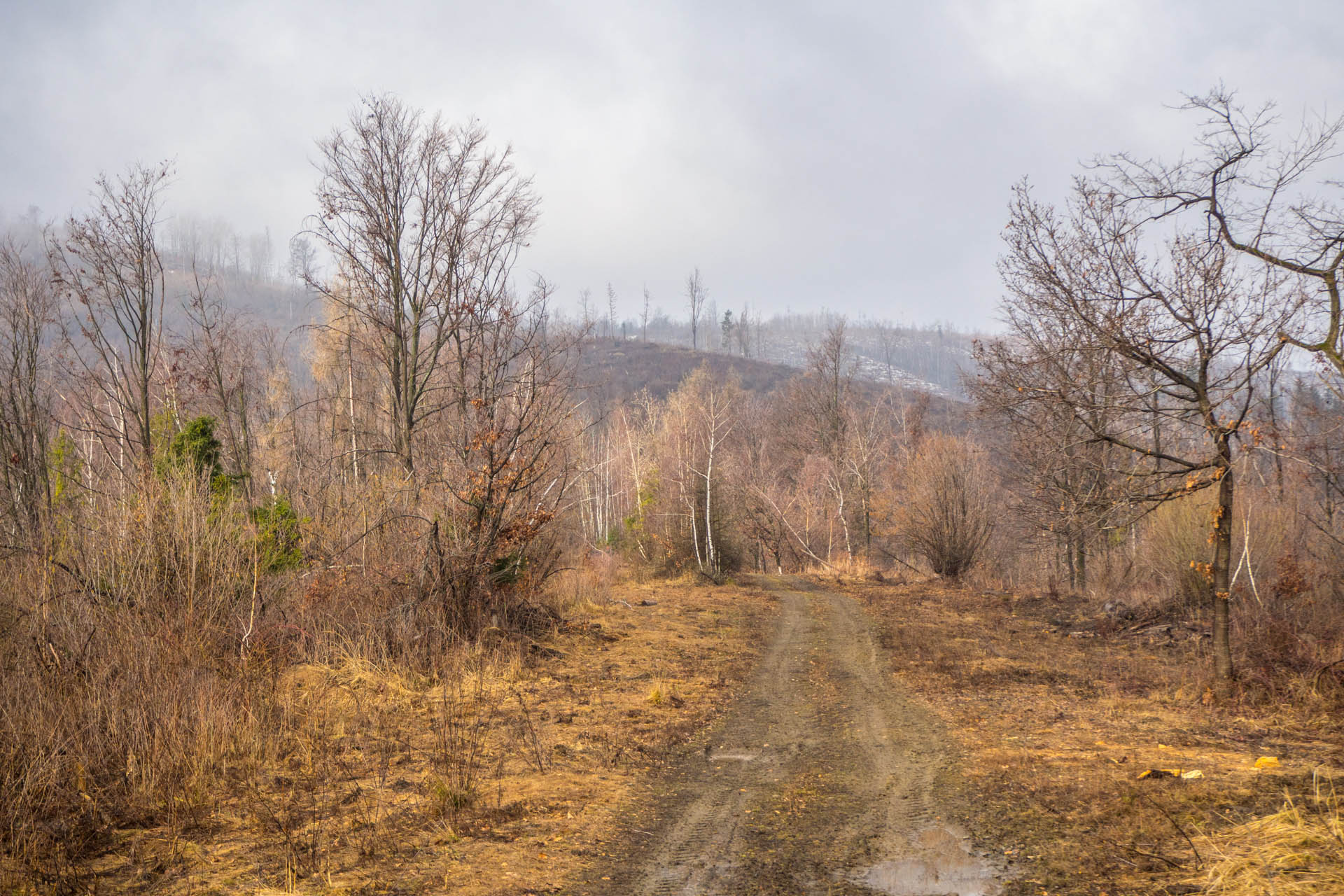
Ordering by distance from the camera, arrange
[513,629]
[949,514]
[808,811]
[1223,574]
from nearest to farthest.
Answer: [808,811] → [1223,574] → [513,629] → [949,514]

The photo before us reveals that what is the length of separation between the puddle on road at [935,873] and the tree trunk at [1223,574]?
4.83 meters

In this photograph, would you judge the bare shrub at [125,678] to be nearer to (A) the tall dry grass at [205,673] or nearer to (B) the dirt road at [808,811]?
(A) the tall dry grass at [205,673]

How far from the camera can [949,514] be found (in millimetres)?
22781

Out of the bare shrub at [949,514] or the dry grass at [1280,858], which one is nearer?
the dry grass at [1280,858]

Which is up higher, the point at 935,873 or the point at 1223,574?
the point at 1223,574

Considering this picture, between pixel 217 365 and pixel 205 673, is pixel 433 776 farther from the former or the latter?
pixel 217 365

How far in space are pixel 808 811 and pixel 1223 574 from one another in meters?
5.30

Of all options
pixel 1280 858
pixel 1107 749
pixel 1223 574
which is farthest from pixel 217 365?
pixel 1280 858

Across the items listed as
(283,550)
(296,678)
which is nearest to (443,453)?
(283,550)

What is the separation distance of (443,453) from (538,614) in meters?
2.65

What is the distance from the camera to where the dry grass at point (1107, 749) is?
4508mm

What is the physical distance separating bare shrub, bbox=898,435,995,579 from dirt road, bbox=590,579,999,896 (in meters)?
14.4

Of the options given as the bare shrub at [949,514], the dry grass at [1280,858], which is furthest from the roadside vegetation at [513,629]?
the bare shrub at [949,514]

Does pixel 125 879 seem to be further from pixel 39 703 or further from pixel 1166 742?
pixel 1166 742
